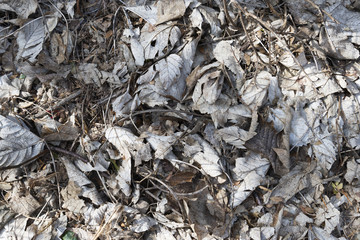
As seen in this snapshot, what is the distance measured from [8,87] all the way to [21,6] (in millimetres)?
729

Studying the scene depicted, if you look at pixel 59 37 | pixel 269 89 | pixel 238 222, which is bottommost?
pixel 238 222

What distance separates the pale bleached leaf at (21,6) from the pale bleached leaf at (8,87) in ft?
1.88

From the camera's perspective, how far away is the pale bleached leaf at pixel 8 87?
8.42 feet

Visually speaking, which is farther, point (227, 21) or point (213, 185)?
point (227, 21)

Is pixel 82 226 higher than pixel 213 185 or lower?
lower

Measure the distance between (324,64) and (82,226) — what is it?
7.82 feet

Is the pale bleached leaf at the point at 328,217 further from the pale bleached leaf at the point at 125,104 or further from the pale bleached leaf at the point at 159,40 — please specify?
the pale bleached leaf at the point at 159,40

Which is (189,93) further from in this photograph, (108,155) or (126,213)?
(126,213)

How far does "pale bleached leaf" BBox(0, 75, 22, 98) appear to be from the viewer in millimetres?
2566

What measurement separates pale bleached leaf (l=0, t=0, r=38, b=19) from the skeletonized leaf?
0.95 metres

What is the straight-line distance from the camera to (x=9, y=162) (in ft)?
7.70

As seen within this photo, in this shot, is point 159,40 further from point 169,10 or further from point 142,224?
point 142,224

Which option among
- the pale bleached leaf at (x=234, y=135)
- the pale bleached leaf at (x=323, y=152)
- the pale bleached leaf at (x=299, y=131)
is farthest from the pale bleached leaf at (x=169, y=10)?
the pale bleached leaf at (x=323, y=152)

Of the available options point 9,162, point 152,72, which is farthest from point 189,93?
point 9,162
